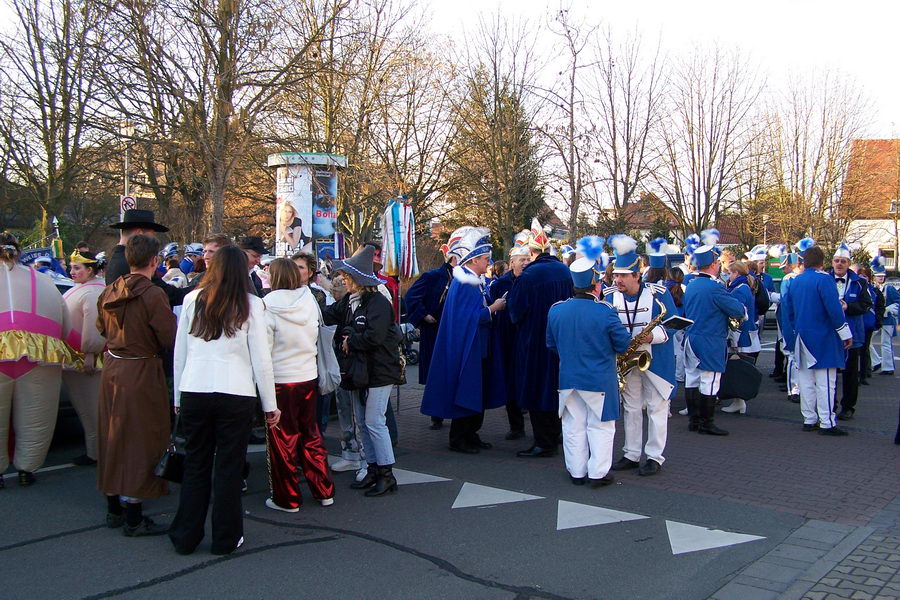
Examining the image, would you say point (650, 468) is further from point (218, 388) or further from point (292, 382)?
point (218, 388)

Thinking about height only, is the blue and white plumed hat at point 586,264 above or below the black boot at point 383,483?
above

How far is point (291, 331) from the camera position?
5.33 metres

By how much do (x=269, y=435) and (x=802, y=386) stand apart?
Answer: 19.4 ft

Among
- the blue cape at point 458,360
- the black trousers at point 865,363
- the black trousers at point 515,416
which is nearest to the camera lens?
the blue cape at point 458,360

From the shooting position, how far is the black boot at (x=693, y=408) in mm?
8383

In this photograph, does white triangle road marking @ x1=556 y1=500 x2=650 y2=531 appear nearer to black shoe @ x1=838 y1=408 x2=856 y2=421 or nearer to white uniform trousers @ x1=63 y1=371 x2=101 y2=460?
white uniform trousers @ x1=63 y1=371 x2=101 y2=460

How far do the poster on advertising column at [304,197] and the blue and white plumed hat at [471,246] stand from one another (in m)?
8.73

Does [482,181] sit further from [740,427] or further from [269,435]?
[269,435]

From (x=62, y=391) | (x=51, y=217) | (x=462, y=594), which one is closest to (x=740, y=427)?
(x=462, y=594)

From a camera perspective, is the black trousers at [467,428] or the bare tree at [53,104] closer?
the black trousers at [467,428]

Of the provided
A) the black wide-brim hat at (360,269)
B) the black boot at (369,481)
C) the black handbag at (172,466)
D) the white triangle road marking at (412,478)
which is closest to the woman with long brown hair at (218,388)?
the black handbag at (172,466)

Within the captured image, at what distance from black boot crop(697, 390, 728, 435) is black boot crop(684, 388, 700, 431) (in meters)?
0.11

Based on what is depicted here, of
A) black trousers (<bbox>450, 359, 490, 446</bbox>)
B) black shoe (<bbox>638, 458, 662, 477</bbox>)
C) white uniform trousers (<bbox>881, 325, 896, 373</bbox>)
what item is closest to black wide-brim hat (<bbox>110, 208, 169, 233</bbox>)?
black trousers (<bbox>450, 359, 490, 446</bbox>)

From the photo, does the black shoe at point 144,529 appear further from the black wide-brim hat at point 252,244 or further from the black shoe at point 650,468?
the black shoe at point 650,468
